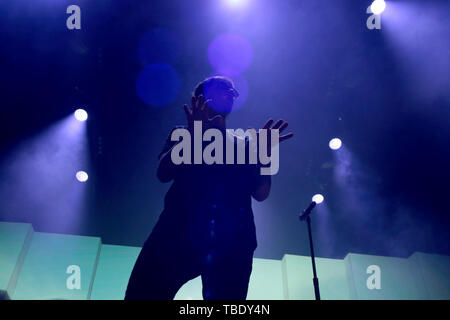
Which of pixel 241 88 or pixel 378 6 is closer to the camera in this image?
pixel 378 6

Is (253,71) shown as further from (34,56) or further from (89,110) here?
(34,56)

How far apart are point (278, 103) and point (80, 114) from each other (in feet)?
8.59

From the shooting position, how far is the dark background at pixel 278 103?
3887 mm

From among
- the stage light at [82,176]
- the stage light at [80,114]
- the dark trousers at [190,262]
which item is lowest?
the dark trousers at [190,262]

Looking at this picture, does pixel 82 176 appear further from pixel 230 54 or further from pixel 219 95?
pixel 219 95

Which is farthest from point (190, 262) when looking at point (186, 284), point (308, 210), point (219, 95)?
point (186, 284)

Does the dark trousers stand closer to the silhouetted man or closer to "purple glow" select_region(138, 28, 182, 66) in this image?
the silhouetted man

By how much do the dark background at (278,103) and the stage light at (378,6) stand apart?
0.26 feet

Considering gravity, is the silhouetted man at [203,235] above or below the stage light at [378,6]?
below

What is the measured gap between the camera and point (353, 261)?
5.86 m

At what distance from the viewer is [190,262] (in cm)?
137

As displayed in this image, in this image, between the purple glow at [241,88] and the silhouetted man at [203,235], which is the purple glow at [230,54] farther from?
the silhouetted man at [203,235]

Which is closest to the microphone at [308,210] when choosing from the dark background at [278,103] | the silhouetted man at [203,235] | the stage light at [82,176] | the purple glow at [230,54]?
the dark background at [278,103]

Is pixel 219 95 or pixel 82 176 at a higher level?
pixel 82 176
